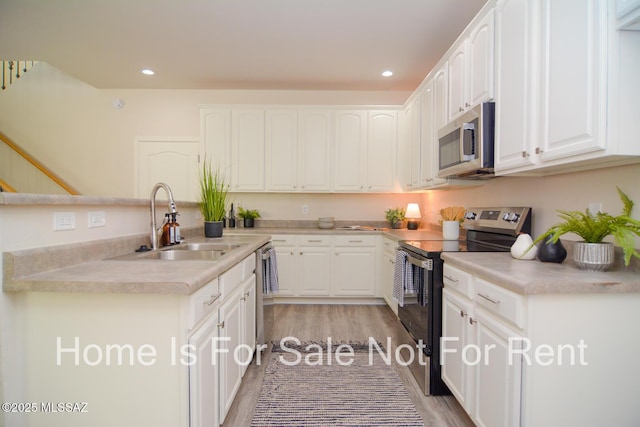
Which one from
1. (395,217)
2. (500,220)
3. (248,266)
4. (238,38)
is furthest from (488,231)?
(238,38)

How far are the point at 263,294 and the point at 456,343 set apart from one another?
1430 mm

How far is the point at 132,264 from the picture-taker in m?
1.41

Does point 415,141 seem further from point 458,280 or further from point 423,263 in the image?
point 458,280

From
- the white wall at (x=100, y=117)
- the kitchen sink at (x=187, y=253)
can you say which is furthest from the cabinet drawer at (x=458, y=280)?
the white wall at (x=100, y=117)

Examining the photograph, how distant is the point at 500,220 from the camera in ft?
7.54

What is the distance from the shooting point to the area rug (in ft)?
5.78

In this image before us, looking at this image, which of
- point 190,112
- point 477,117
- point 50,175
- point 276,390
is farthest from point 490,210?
point 50,175

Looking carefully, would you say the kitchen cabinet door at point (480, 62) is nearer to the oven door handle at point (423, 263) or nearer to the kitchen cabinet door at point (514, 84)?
the kitchen cabinet door at point (514, 84)

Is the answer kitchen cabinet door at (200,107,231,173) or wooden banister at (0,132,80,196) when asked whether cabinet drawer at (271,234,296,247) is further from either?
wooden banister at (0,132,80,196)

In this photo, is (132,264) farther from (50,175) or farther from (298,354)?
(50,175)

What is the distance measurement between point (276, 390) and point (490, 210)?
2049mm

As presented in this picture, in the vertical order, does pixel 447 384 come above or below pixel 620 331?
below

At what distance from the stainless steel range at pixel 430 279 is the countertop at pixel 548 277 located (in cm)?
37

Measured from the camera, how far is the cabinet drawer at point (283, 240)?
3748 millimetres
